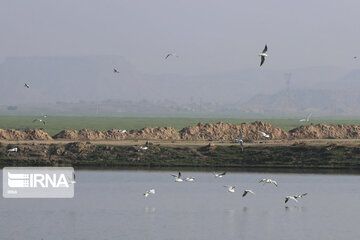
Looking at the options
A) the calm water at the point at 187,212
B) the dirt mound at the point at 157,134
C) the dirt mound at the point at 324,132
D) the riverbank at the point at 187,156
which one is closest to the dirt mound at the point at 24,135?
the dirt mound at the point at 157,134

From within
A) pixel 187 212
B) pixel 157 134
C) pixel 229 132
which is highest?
pixel 229 132

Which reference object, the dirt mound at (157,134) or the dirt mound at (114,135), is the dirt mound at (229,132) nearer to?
the dirt mound at (157,134)

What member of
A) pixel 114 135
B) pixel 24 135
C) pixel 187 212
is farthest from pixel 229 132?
pixel 187 212

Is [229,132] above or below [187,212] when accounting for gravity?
above

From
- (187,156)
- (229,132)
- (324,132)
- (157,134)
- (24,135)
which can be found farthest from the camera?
(324,132)

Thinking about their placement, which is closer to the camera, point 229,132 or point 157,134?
point 157,134

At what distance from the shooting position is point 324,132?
12156 cm

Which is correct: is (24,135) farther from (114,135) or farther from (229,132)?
(229,132)

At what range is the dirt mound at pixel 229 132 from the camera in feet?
377

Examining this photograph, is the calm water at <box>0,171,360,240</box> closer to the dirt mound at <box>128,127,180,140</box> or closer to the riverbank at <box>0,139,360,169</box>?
the riverbank at <box>0,139,360,169</box>

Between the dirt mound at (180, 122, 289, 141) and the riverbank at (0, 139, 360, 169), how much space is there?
24.1 meters

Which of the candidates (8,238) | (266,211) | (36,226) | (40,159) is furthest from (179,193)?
(40,159)

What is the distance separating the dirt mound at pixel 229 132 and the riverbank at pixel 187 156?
79.0 ft

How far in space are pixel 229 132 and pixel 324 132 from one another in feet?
45.2
